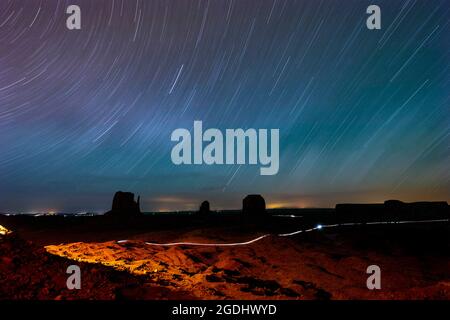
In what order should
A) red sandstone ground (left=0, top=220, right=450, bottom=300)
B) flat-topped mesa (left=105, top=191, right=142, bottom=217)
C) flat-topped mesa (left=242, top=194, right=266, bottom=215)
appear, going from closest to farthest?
red sandstone ground (left=0, top=220, right=450, bottom=300), flat-topped mesa (left=242, top=194, right=266, bottom=215), flat-topped mesa (left=105, top=191, right=142, bottom=217)

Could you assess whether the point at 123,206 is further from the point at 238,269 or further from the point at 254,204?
the point at 238,269

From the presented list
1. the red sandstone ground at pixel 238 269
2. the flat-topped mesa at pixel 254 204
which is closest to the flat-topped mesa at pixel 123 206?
the flat-topped mesa at pixel 254 204

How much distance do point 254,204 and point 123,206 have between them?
23221 mm

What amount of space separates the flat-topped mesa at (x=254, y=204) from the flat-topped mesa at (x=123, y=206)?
69.7 feet

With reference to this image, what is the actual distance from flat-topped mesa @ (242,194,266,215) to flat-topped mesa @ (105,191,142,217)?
21.3 m

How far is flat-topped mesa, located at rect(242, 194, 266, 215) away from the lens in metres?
38.2

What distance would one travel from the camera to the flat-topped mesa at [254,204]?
38188 mm

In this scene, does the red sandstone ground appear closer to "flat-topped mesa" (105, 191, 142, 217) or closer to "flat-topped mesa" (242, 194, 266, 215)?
"flat-topped mesa" (242, 194, 266, 215)

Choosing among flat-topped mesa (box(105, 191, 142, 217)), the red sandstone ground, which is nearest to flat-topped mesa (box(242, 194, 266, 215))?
the red sandstone ground

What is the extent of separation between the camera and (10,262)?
820 cm
